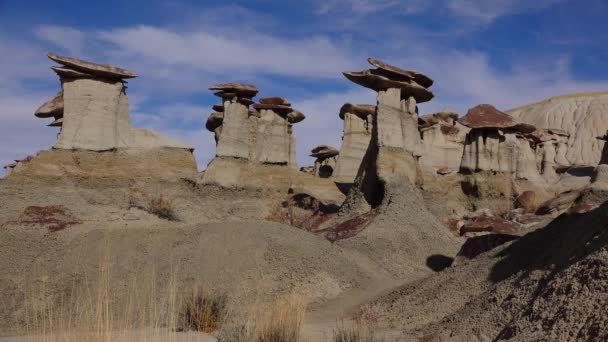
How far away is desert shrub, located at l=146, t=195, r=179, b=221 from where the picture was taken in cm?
2032

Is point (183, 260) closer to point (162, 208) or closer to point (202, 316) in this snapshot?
point (202, 316)

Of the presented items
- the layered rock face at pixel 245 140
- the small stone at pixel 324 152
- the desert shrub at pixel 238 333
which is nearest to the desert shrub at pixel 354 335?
the desert shrub at pixel 238 333

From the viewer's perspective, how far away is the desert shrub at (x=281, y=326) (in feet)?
20.9

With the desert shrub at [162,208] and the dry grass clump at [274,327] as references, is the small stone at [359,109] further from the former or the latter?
the dry grass clump at [274,327]

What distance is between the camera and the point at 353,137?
102 feet

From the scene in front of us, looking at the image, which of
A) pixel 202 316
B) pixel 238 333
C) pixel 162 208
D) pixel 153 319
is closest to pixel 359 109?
pixel 162 208

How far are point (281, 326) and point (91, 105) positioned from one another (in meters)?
15.8

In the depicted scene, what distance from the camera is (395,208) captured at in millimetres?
17734

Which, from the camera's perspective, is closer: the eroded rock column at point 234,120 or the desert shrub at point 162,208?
the desert shrub at point 162,208

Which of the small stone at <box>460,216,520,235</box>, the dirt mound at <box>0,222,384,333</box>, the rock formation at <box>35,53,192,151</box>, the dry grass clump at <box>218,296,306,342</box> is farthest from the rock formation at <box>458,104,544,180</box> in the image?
the dry grass clump at <box>218,296,306,342</box>

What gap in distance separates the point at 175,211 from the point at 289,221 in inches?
162

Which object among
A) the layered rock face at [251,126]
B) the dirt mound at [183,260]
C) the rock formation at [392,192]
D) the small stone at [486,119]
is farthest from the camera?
the layered rock face at [251,126]

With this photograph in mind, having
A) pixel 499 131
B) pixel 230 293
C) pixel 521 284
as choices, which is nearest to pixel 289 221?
pixel 499 131

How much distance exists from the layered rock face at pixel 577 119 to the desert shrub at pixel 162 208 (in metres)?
41.7
